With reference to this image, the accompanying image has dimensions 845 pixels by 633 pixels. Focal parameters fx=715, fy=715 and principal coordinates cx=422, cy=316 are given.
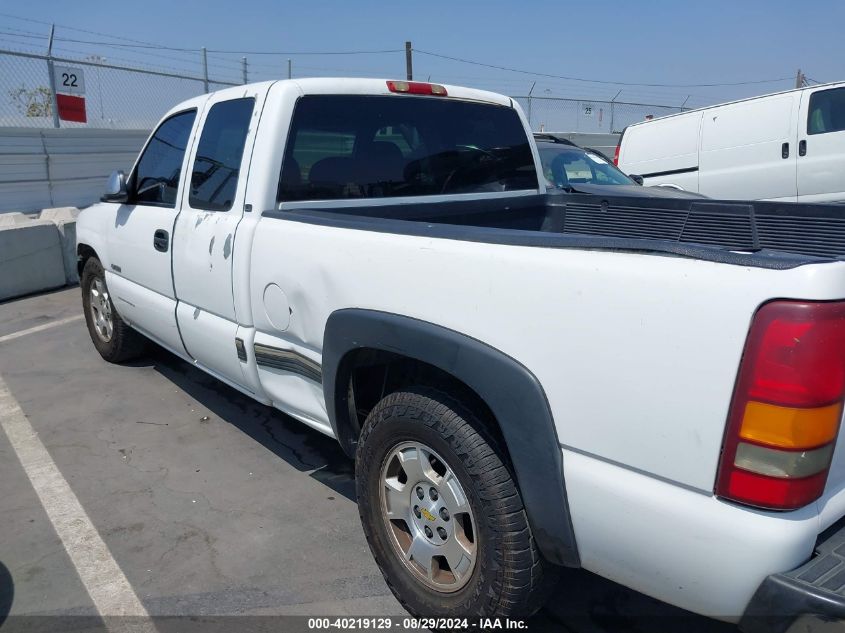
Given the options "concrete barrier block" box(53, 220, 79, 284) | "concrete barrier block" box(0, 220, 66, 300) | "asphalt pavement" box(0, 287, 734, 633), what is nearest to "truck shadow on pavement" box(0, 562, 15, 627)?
"asphalt pavement" box(0, 287, 734, 633)

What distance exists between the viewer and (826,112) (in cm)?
937

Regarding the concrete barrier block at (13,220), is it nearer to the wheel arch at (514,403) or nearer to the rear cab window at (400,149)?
the rear cab window at (400,149)

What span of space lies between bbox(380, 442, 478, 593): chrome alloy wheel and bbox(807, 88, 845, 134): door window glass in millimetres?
9103

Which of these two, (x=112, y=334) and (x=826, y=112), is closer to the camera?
(x=112, y=334)

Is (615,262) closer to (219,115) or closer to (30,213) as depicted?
(219,115)

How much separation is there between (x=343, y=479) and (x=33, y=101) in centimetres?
1227

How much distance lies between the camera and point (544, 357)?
6.48 feet

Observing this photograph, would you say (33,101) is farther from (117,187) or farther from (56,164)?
(117,187)

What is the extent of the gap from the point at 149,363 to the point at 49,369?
742 mm

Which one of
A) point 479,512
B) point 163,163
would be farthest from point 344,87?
point 479,512

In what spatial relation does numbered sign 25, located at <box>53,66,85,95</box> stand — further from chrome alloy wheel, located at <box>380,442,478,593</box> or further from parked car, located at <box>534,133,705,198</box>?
chrome alloy wheel, located at <box>380,442,478,593</box>

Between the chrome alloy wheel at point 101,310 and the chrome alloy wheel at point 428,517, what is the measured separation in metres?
3.45

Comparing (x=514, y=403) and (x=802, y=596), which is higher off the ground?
(x=514, y=403)

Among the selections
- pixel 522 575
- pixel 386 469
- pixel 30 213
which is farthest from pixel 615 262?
pixel 30 213
